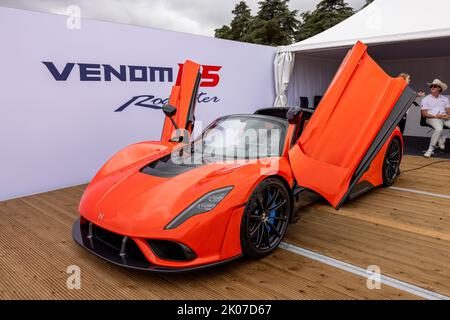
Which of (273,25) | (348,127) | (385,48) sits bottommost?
(348,127)

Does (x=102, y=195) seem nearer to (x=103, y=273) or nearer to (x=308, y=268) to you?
(x=103, y=273)

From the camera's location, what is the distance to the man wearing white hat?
21.5 ft

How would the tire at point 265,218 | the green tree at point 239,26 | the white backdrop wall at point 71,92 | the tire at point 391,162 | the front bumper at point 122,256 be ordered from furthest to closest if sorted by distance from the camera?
the green tree at point 239,26 → the tire at point 391,162 → the white backdrop wall at point 71,92 → the tire at point 265,218 → the front bumper at point 122,256

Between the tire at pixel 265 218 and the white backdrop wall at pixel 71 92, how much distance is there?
327 cm

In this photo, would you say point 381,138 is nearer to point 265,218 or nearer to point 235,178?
point 265,218

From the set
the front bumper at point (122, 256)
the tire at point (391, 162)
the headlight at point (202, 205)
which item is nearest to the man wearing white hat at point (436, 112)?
the tire at point (391, 162)

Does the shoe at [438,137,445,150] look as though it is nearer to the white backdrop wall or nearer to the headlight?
the white backdrop wall

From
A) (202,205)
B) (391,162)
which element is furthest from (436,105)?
(202,205)

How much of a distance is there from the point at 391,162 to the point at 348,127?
206 cm

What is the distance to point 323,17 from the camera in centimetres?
2959

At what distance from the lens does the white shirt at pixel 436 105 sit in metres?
6.61

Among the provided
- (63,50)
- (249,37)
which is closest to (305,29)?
(249,37)

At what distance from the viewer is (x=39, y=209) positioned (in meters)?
3.76

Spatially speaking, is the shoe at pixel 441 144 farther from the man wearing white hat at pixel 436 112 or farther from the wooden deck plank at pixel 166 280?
the wooden deck plank at pixel 166 280
